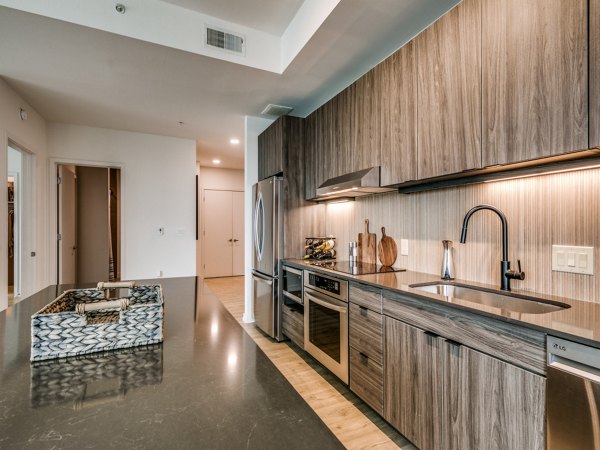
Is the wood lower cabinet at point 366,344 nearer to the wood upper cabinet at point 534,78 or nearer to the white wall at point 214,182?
the wood upper cabinet at point 534,78

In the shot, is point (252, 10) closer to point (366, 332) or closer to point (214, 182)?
point (366, 332)

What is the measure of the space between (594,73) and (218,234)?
23.0ft

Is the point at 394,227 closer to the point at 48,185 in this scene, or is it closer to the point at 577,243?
the point at 577,243

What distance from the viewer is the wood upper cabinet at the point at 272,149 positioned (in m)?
3.29

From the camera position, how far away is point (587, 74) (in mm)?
1165

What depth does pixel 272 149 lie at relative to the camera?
350cm

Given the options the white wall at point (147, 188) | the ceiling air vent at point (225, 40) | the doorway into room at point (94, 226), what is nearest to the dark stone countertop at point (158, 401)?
the ceiling air vent at point (225, 40)

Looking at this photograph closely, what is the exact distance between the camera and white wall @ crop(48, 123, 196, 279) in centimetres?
431

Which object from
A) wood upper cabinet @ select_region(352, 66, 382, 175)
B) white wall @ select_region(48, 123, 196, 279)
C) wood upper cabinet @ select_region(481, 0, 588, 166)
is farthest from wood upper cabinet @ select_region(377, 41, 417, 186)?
white wall @ select_region(48, 123, 196, 279)

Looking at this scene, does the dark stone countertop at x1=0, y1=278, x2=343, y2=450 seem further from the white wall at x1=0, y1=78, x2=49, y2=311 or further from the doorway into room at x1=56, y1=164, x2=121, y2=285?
the doorway into room at x1=56, y1=164, x2=121, y2=285

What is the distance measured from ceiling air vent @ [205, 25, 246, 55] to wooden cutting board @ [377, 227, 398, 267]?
1951 millimetres

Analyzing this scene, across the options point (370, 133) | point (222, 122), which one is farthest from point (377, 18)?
point (222, 122)

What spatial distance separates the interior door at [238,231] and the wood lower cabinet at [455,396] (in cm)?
612

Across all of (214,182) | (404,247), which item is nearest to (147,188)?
(214,182)
